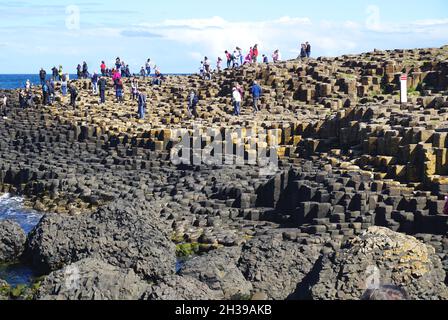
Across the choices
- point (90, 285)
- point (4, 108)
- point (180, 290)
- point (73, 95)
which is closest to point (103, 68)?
point (4, 108)

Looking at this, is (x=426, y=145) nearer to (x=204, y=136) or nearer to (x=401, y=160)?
(x=401, y=160)

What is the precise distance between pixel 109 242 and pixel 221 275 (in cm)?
335

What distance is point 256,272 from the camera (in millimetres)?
15562

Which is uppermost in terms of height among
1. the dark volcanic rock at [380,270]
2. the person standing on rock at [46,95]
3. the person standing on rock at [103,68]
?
the person standing on rock at [103,68]

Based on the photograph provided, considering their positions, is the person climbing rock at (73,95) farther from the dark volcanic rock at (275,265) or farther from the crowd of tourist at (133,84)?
the dark volcanic rock at (275,265)

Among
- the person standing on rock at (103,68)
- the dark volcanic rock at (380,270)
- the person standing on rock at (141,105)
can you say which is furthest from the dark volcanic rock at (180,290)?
the person standing on rock at (103,68)

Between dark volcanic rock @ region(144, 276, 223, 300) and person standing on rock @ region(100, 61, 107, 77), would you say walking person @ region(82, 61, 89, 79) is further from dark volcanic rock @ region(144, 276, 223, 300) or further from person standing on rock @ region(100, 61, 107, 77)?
dark volcanic rock @ region(144, 276, 223, 300)

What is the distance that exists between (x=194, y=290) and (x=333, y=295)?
2.42m

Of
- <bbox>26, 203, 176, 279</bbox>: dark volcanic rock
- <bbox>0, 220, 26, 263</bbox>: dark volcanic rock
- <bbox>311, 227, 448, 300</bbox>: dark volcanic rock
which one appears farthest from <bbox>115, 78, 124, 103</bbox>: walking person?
<bbox>311, 227, 448, 300</bbox>: dark volcanic rock

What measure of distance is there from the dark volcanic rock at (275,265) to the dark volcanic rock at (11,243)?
6257 mm

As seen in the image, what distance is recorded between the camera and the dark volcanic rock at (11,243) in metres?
19.2

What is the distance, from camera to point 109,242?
17344 millimetres

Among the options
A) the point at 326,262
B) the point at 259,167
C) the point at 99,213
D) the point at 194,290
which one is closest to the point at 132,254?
the point at 99,213

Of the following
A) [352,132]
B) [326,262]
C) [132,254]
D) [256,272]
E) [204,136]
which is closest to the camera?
[326,262]
